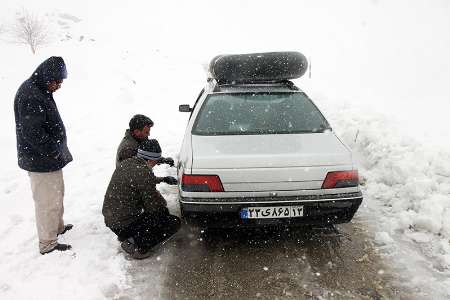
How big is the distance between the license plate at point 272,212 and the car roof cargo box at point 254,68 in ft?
8.18

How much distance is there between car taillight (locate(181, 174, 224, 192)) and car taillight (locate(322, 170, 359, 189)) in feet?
3.21

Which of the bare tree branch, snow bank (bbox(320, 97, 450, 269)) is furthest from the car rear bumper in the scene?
the bare tree branch

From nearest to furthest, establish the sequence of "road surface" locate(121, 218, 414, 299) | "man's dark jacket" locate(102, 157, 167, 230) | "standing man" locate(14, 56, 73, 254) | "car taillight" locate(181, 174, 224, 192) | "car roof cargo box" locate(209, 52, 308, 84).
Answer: "road surface" locate(121, 218, 414, 299)
"car taillight" locate(181, 174, 224, 192)
"standing man" locate(14, 56, 73, 254)
"man's dark jacket" locate(102, 157, 167, 230)
"car roof cargo box" locate(209, 52, 308, 84)

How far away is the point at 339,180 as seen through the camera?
3.48m

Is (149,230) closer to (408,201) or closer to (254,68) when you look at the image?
(254,68)

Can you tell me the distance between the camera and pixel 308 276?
11.5ft

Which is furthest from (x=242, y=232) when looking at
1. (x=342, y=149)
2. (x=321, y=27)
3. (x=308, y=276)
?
(x=321, y=27)

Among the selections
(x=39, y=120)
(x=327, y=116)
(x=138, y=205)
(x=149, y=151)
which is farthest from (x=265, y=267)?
(x=327, y=116)

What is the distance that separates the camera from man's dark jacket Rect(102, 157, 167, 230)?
3635 millimetres

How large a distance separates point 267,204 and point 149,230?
4.24ft

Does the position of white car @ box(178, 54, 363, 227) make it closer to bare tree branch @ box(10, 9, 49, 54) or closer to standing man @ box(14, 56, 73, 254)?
standing man @ box(14, 56, 73, 254)

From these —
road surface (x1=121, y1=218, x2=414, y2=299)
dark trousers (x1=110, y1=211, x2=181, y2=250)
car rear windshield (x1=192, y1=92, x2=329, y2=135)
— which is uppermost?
car rear windshield (x1=192, y1=92, x2=329, y2=135)

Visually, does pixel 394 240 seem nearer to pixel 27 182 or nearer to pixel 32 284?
pixel 32 284

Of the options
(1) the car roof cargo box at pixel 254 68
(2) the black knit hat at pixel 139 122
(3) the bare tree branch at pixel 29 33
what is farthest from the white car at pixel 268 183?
(3) the bare tree branch at pixel 29 33
